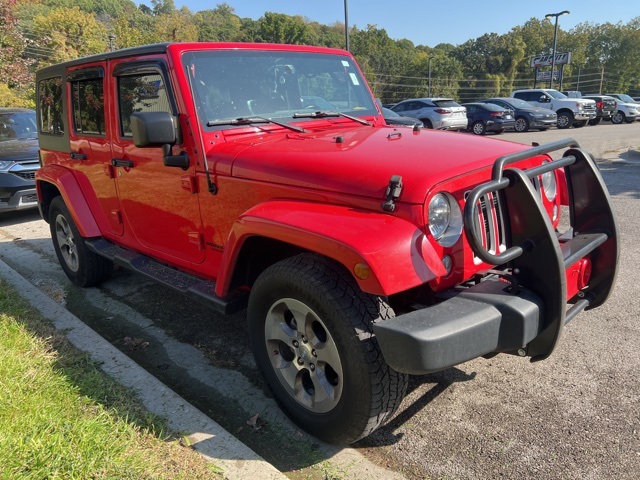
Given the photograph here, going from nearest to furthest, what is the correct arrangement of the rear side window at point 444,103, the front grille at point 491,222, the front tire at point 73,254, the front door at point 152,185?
the front grille at point 491,222
the front door at point 152,185
the front tire at point 73,254
the rear side window at point 444,103

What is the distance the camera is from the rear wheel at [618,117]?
949 inches

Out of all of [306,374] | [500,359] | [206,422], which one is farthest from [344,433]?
[500,359]

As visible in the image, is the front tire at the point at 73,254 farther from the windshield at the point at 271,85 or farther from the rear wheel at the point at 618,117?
the rear wheel at the point at 618,117

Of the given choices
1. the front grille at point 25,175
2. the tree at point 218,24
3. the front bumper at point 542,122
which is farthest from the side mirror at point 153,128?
the tree at point 218,24

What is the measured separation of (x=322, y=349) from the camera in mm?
2432

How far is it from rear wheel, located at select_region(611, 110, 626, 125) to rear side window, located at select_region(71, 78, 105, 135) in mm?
26122

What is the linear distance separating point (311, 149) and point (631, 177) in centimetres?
845

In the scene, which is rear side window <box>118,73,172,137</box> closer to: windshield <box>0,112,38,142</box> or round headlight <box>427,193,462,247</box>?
round headlight <box>427,193,462,247</box>

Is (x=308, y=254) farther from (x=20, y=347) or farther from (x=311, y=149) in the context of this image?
(x=20, y=347)

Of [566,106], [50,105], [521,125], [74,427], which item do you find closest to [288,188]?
[74,427]

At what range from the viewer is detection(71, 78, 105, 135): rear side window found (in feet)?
13.0

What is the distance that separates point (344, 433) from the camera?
2.40 m

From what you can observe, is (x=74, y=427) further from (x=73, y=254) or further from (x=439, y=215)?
(x=73, y=254)

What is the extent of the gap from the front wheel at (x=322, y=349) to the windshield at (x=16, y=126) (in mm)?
8222
